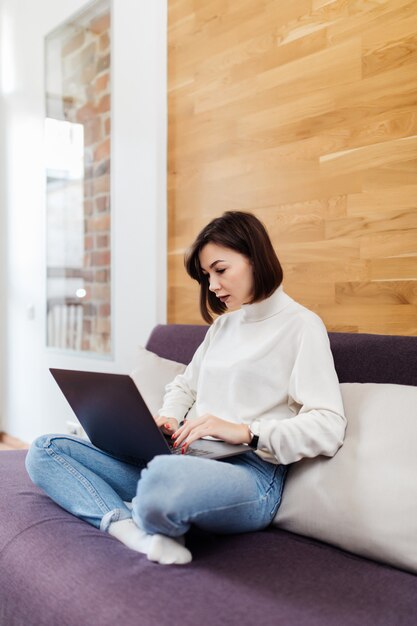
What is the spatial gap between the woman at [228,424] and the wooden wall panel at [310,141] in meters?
0.46

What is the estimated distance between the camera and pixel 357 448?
144cm

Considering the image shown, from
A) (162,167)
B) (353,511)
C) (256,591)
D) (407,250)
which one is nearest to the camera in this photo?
(256,591)

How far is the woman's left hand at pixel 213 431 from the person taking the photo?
1.44 meters

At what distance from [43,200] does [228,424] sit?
2.72m

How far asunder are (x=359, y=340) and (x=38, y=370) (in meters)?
2.57

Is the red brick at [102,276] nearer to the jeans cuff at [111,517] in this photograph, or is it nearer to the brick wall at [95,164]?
the brick wall at [95,164]

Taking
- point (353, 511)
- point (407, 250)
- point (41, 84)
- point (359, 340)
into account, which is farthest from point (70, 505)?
point (41, 84)

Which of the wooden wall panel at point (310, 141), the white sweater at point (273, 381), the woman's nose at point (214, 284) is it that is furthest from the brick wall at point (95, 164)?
the woman's nose at point (214, 284)

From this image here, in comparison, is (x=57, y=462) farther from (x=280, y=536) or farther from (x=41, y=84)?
(x=41, y=84)

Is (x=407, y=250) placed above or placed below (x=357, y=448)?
above

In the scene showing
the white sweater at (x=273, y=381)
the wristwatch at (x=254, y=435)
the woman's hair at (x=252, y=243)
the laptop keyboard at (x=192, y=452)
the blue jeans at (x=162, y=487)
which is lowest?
the blue jeans at (x=162, y=487)

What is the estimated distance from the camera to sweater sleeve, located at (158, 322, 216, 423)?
1850mm

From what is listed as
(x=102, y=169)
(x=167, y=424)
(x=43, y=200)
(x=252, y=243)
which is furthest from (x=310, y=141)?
(x=43, y=200)

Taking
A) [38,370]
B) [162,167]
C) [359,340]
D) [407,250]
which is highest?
[162,167]
